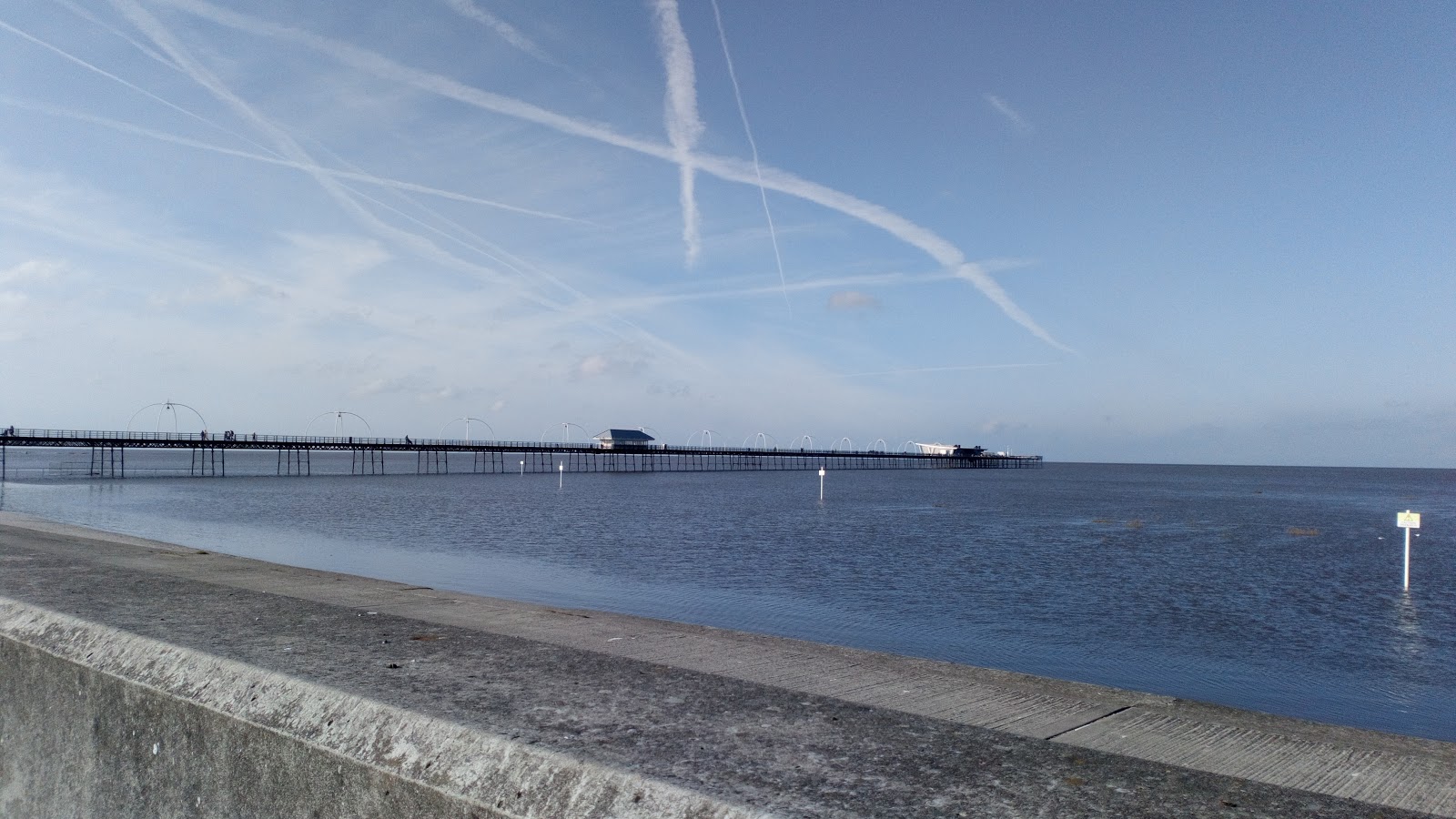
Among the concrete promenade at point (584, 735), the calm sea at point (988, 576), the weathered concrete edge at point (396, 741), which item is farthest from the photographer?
the calm sea at point (988, 576)

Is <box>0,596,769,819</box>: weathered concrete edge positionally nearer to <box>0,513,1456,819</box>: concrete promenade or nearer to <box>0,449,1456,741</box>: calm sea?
<box>0,513,1456,819</box>: concrete promenade

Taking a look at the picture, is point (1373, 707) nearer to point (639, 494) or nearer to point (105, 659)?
point (105, 659)

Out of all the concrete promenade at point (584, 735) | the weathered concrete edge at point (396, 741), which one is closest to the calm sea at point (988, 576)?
the concrete promenade at point (584, 735)

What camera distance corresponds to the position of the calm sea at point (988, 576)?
14289 mm

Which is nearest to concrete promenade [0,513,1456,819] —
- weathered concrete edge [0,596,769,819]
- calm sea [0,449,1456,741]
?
weathered concrete edge [0,596,769,819]

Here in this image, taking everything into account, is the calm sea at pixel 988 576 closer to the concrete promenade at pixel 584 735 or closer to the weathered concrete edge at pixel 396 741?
the concrete promenade at pixel 584 735

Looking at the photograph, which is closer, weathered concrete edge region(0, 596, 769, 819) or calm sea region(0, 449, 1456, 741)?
weathered concrete edge region(0, 596, 769, 819)

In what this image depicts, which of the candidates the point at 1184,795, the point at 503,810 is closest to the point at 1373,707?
the point at 1184,795

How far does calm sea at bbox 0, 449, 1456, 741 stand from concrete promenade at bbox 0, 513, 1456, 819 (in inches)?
374

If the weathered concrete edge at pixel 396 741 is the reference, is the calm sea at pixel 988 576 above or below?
below

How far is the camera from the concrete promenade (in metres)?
2.59

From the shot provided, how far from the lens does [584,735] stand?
3004 mm

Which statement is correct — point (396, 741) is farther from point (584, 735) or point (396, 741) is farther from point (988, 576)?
point (988, 576)

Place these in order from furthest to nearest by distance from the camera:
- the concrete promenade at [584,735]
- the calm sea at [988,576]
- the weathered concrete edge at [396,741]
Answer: the calm sea at [988,576] → the concrete promenade at [584,735] → the weathered concrete edge at [396,741]
